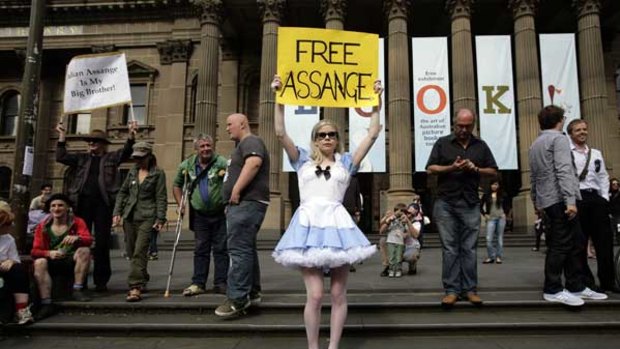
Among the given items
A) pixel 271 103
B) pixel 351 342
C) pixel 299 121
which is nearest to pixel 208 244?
pixel 351 342

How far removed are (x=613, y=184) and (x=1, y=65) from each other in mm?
31292

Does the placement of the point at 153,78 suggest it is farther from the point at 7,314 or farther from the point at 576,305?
the point at 576,305

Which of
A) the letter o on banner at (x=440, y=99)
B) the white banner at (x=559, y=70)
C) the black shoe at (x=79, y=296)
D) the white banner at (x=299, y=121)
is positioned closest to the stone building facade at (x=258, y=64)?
the white banner at (x=559, y=70)

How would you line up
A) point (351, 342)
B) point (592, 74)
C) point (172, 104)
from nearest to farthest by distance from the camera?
point (351, 342) < point (592, 74) < point (172, 104)

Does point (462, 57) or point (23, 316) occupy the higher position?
point (462, 57)

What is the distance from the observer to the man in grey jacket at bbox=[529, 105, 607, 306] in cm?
538

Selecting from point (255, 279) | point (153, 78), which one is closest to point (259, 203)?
point (255, 279)

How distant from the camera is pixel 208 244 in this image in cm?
624

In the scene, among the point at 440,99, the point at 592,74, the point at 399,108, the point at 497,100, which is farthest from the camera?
the point at 399,108

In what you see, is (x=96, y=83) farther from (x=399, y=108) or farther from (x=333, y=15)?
(x=333, y=15)

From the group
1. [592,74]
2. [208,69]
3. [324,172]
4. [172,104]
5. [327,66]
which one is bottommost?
[324,172]

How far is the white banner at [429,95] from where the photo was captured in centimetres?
1853

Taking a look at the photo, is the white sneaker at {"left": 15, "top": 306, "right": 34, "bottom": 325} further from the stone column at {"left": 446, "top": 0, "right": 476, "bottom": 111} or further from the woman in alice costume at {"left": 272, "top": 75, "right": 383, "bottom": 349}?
the stone column at {"left": 446, "top": 0, "right": 476, "bottom": 111}

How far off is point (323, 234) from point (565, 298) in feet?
11.3
